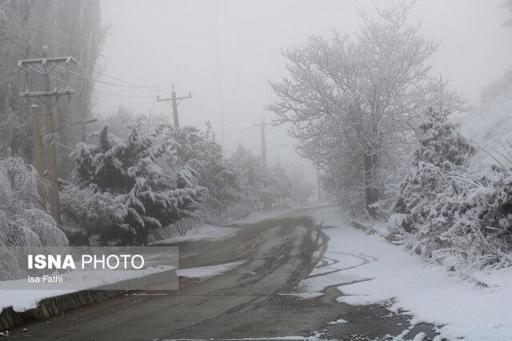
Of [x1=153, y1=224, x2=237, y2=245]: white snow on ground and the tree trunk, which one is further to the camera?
the tree trunk

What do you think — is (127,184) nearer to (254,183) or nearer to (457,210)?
(457,210)

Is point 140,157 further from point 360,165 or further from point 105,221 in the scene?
point 360,165

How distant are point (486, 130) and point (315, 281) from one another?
18.4m

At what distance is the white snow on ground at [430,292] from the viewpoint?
6750 mm

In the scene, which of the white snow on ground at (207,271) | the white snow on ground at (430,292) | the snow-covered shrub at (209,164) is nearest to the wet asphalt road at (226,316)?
the white snow on ground at (430,292)

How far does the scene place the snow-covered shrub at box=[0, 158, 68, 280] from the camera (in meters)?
13.2

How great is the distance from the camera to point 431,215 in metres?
12.5

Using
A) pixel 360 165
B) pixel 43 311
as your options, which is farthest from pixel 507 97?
pixel 43 311

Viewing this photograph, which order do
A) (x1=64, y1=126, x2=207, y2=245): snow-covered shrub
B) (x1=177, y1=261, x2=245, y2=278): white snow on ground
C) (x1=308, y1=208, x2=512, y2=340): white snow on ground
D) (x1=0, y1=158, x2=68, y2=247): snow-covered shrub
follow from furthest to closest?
(x1=64, y1=126, x2=207, y2=245): snow-covered shrub < (x1=177, y1=261, x2=245, y2=278): white snow on ground < (x1=0, y1=158, x2=68, y2=247): snow-covered shrub < (x1=308, y1=208, x2=512, y2=340): white snow on ground

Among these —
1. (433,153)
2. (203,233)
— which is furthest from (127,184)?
(433,153)

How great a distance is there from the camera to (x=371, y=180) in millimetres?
29344

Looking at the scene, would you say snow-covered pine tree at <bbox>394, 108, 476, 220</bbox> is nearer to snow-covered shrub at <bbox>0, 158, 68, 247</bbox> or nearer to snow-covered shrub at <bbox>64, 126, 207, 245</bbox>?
snow-covered shrub at <bbox>0, 158, 68, 247</bbox>

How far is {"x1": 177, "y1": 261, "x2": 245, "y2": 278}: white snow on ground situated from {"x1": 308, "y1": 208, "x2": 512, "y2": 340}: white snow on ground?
112 inches

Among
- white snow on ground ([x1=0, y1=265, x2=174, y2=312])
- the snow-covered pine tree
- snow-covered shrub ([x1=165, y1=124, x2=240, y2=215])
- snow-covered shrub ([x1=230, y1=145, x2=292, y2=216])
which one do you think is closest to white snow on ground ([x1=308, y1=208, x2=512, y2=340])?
the snow-covered pine tree
